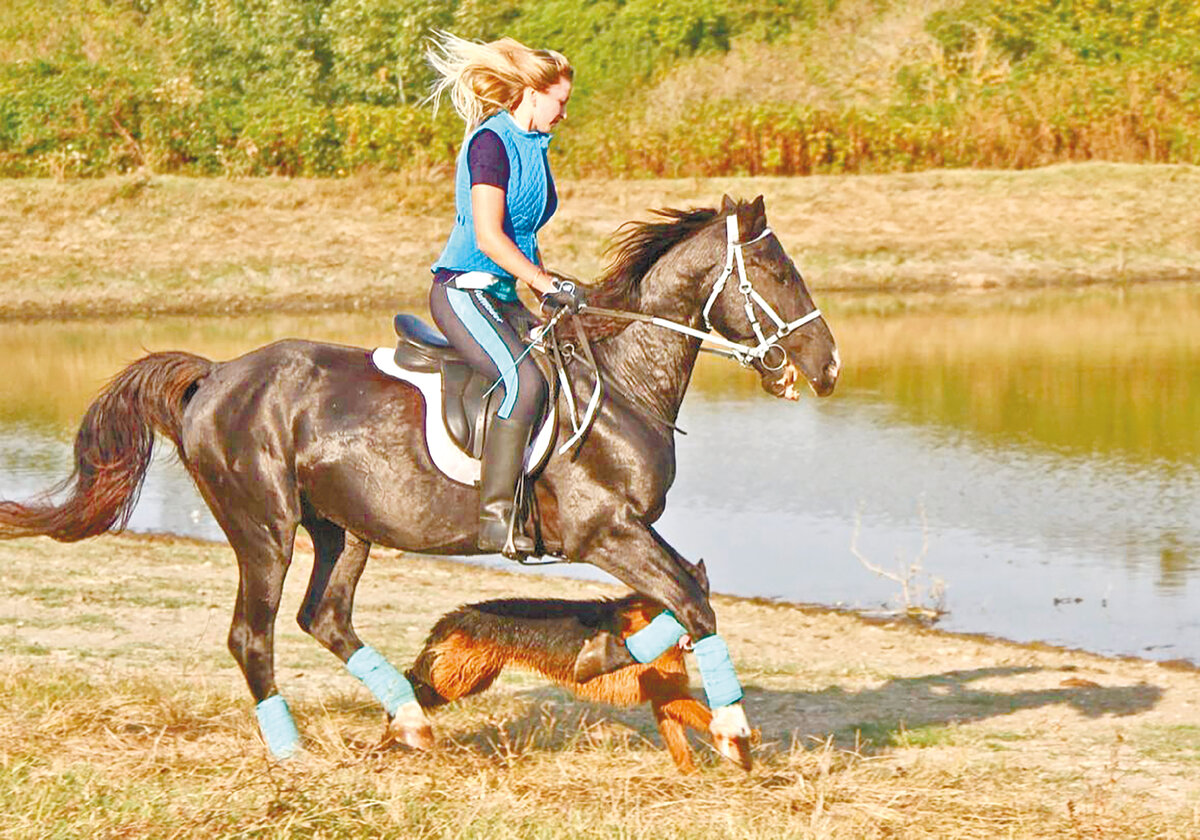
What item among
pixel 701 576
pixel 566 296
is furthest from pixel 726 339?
pixel 701 576

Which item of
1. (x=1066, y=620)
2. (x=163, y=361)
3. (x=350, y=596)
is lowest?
(x=1066, y=620)

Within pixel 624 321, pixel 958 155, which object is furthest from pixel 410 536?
pixel 958 155

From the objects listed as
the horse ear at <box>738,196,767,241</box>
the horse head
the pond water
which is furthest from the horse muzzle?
the pond water

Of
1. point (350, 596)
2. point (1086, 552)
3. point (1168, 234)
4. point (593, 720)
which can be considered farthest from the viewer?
point (1168, 234)

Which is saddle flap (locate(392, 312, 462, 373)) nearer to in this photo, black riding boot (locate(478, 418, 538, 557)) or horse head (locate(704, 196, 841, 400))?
black riding boot (locate(478, 418, 538, 557))

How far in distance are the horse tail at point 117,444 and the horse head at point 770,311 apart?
2.28 m

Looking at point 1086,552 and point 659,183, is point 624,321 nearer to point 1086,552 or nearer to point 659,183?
point 1086,552

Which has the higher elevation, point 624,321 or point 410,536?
point 624,321

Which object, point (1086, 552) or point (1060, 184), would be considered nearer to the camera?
point (1086, 552)

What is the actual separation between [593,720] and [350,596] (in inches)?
55.2

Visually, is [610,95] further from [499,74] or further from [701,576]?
[701,576]

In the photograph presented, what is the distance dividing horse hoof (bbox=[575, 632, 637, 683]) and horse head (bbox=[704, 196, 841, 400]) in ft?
3.91

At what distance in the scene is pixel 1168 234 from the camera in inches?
1141

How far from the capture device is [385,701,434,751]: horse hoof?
24.7 feet
